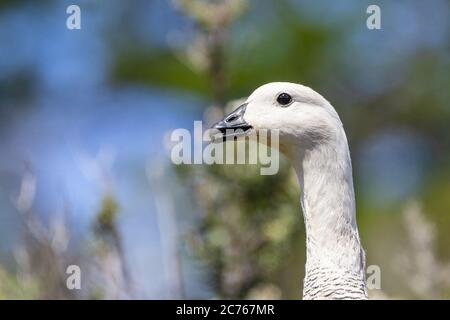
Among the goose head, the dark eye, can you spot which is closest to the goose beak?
the goose head

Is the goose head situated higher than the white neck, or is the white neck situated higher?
the goose head

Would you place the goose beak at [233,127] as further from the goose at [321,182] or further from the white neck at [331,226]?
the white neck at [331,226]

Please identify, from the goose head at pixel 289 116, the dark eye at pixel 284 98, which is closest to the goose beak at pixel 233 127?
the goose head at pixel 289 116

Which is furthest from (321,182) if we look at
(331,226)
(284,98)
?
(284,98)

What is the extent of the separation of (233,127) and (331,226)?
0.50 m

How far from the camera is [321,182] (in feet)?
11.9

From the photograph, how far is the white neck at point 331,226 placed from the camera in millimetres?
3525

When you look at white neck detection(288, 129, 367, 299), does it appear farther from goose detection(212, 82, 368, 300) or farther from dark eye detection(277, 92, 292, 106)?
dark eye detection(277, 92, 292, 106)

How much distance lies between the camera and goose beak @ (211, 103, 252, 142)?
3.79 meters

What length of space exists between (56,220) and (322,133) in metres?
1.55

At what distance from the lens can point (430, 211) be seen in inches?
296

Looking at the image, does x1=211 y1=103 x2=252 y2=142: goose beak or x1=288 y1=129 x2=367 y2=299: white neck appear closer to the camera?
x1=288 y1=129 x2=367 y2=299: white neck

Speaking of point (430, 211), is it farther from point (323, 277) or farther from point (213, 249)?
point (323, 277)

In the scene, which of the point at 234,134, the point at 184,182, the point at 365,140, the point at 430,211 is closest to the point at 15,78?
the point at 365,140
